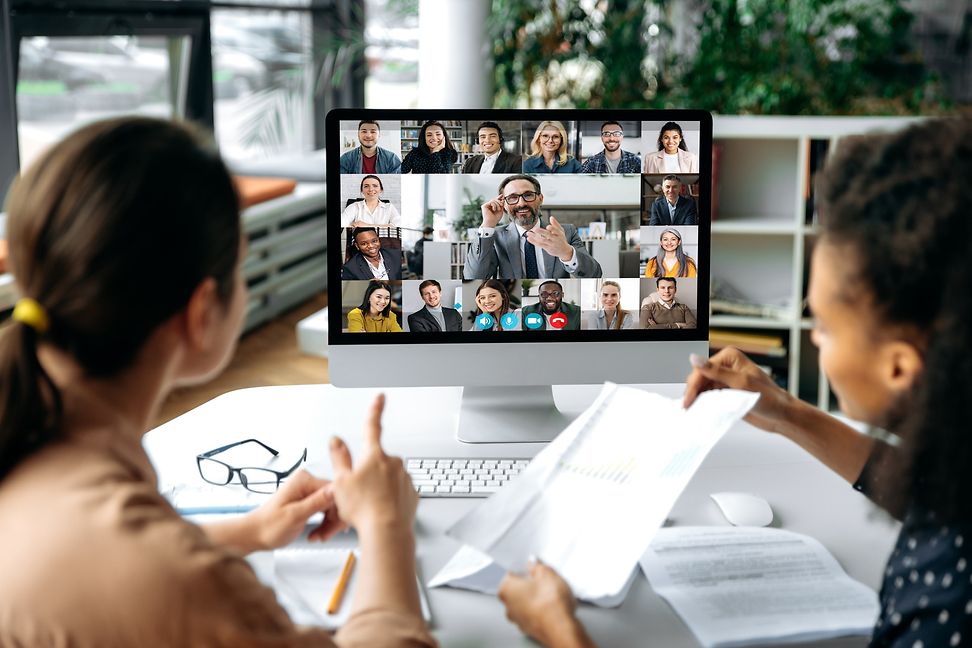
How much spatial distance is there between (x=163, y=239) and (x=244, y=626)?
0.98ft

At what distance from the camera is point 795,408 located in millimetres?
1337

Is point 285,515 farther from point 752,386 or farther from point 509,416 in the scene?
point 752,386

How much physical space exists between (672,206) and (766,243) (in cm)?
198

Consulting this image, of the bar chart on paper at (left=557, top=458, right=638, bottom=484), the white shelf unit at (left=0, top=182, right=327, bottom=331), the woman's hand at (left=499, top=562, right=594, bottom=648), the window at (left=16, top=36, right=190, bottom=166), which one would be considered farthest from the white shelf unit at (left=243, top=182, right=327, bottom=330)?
the woman's hand at (left=499, top=562, right=594, bottom=648)

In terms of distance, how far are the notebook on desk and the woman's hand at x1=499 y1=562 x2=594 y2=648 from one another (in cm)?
9

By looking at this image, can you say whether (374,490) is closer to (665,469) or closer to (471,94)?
(665,469)

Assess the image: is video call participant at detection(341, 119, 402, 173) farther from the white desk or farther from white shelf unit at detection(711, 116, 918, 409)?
white shelf unit at detection(711, 116, 918, 409)

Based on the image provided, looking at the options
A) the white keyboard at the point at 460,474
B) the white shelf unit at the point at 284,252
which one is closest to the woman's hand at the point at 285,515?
the white keyboard at the point at 460,474

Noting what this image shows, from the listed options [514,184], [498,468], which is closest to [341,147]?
[514,184]

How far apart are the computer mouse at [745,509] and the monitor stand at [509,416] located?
31 cm

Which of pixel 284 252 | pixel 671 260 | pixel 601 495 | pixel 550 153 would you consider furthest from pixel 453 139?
pixel 284 252

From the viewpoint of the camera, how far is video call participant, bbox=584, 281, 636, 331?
147cm

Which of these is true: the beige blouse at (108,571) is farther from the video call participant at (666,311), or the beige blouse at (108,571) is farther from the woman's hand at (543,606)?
the video call participant at (666,311)

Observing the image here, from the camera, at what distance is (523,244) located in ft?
4.71
